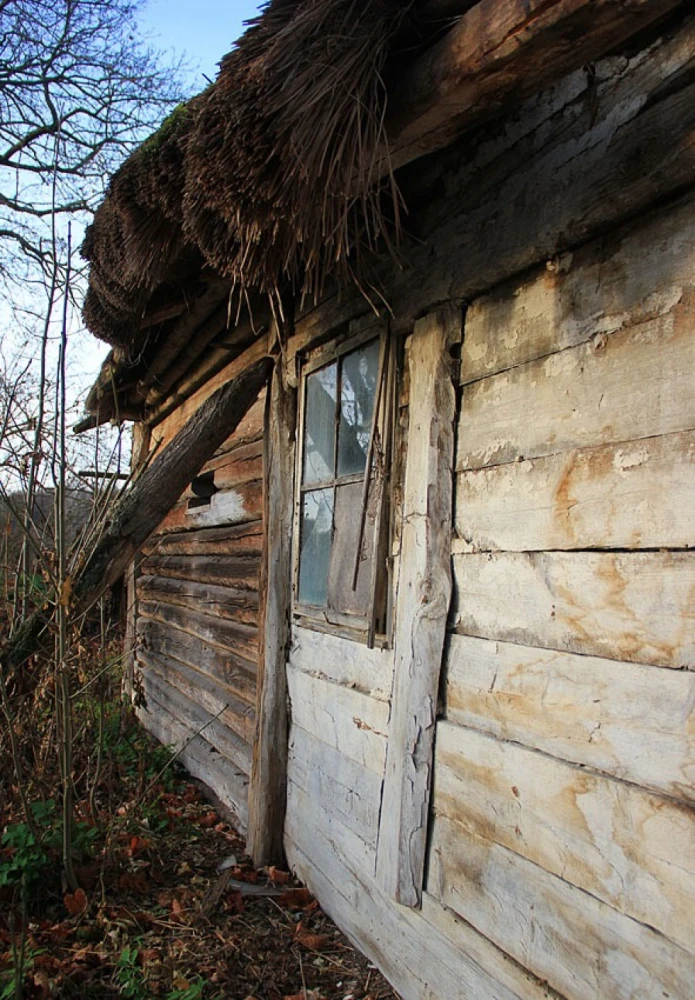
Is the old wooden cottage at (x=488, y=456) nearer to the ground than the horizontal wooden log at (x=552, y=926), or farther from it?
farther from it

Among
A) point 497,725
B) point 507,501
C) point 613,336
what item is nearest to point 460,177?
point 613,336

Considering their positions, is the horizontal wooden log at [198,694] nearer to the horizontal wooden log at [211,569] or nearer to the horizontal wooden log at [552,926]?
the horizontal wooden log at [211,569]

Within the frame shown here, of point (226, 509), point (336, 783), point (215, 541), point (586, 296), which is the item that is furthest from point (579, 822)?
point (215, 541)

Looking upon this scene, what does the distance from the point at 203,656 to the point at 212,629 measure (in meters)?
0.31

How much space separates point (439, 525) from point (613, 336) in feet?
2.58

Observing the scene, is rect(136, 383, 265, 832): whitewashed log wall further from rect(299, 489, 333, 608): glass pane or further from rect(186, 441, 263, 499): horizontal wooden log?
rect(299, 489, 333, 608): glass pane

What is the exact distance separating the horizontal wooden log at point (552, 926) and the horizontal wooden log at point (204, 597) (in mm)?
2059

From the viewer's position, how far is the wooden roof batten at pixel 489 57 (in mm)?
1399

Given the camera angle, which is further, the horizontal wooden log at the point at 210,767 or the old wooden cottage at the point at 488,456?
the horizontal wooden log at the point at 210,767

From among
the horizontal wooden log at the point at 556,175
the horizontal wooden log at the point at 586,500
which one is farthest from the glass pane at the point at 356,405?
the horizontal wooden log at the point at 586,500

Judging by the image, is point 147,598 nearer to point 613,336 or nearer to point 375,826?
point 375,826

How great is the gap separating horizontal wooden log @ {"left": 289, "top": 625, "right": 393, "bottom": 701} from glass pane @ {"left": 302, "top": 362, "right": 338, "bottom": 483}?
71 centimetres

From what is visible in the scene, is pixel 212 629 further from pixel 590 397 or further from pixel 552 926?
pixel 590 397

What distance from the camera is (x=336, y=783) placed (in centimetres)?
289
